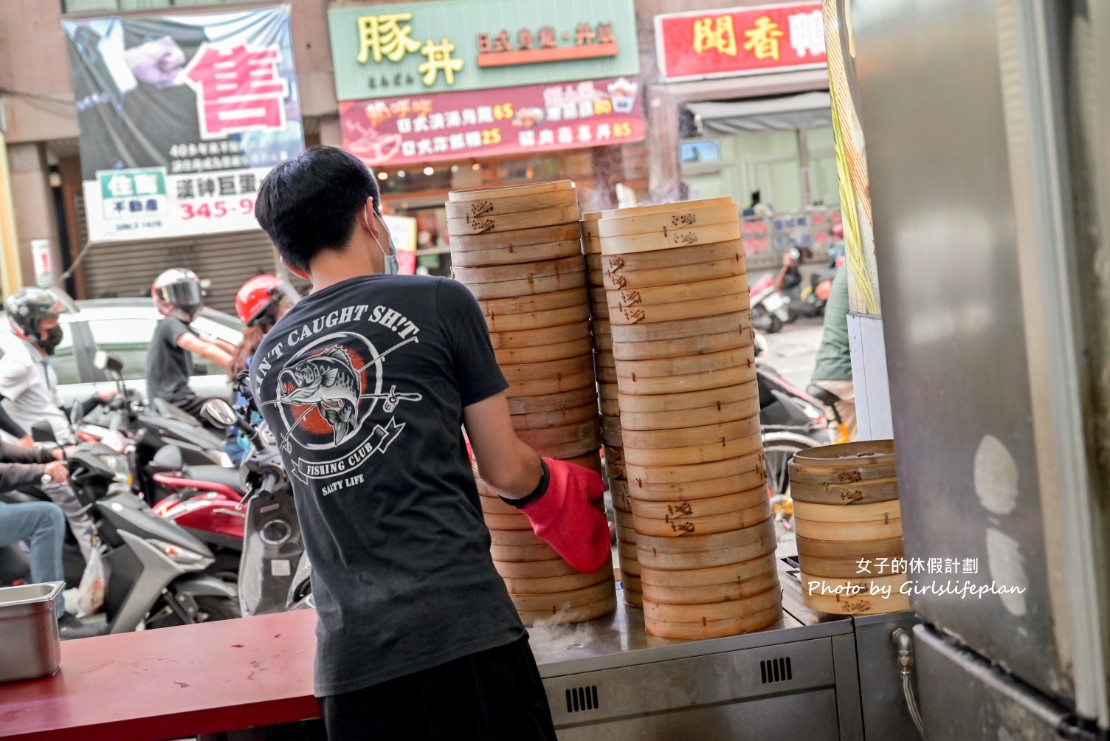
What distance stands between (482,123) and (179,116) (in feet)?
11.4

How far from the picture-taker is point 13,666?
2.31 metres

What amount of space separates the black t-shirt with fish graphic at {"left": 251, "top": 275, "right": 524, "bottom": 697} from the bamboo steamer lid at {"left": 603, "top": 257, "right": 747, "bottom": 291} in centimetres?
44

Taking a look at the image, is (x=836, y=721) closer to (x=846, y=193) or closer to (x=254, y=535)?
(x=846, y=193)

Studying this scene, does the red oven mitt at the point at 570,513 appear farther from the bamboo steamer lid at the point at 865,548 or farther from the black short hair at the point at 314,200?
the black short hair at the point at 314,200

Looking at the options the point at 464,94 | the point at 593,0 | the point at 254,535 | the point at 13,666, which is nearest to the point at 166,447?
the point at 254,535

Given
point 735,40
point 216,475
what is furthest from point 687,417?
point 735,40

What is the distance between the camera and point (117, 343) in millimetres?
7473

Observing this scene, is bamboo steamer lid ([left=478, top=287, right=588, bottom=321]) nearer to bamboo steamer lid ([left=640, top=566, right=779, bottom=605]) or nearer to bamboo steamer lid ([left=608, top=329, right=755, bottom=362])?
bamboo steamer lid ([left=608, top=329, right=755, bottom=362])

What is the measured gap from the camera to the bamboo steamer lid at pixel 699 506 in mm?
2248

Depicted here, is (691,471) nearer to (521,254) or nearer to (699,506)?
(699,506)

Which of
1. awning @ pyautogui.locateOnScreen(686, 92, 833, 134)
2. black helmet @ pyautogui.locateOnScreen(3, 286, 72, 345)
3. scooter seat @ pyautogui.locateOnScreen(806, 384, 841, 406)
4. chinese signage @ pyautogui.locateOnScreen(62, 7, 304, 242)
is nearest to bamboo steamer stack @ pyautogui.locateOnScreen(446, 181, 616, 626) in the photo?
scooter seat @ pyautogui.locateOnScreen(806, 384, 841, 406)

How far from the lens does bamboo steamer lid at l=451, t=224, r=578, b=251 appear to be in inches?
93.0

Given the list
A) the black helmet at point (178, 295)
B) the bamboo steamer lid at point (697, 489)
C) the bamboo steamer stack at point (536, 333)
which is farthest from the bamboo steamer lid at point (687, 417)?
the black helmet at point (178, 295)

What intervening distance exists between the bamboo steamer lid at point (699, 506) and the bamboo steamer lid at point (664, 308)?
0.39 meters
